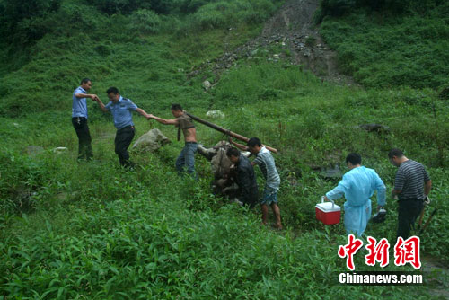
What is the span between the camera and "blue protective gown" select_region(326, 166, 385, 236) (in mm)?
4309

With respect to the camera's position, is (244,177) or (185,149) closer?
(244,177)

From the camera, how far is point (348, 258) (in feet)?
11.5

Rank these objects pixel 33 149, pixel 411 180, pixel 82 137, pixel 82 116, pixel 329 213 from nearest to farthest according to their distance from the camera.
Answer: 1. pixel 411 180
2. pixel 329 213
3. pixel 82 116
4. pixel 82 137
5. pixel 33 149

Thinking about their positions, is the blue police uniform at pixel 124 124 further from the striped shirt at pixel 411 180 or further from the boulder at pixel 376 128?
the boulder at pixel 376 128

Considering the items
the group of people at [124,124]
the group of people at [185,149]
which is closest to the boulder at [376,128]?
the group of people at [185,149]

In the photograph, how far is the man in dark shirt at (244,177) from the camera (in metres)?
5.36

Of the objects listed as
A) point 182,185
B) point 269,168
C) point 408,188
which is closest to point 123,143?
point 182,185

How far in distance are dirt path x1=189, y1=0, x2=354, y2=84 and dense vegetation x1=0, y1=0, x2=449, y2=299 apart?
0.93m

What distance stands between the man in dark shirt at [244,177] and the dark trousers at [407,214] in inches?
82.6

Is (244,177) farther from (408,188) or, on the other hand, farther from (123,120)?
(123,120)

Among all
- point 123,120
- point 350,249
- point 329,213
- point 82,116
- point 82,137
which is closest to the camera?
point 350,249

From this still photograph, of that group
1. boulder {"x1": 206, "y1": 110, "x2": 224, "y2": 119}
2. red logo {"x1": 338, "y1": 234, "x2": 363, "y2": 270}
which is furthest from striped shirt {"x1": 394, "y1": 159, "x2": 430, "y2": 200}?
boulder {"x1": 206, "y1": 110, "x2": 224, "y2": 119}

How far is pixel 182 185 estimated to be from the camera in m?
5.43

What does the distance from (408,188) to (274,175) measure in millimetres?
1887
